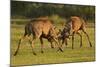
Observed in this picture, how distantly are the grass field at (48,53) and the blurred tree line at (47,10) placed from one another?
0.48 feet

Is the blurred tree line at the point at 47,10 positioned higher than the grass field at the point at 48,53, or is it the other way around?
the blurred tree line at the point at 47,10

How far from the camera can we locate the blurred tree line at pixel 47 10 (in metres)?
2.39

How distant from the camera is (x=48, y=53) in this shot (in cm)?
254

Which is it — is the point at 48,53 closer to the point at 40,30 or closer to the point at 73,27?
the point at 40,30

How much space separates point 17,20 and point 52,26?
41 cm

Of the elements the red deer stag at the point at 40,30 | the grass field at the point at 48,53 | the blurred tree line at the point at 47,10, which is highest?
the blurred tree line at the point at 47,10

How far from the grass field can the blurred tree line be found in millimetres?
147

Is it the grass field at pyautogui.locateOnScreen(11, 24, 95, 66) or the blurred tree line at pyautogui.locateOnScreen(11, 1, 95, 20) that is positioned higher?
the blurred tree line at pyautogui.locateOnScreen(11, 1, 95, 20)

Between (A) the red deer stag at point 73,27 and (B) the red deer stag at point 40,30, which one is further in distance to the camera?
(A) the red deer stag at point 73,27

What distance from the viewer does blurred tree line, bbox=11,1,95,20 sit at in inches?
94.3

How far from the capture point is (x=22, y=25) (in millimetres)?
2426

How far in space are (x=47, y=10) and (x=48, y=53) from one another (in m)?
0.48
